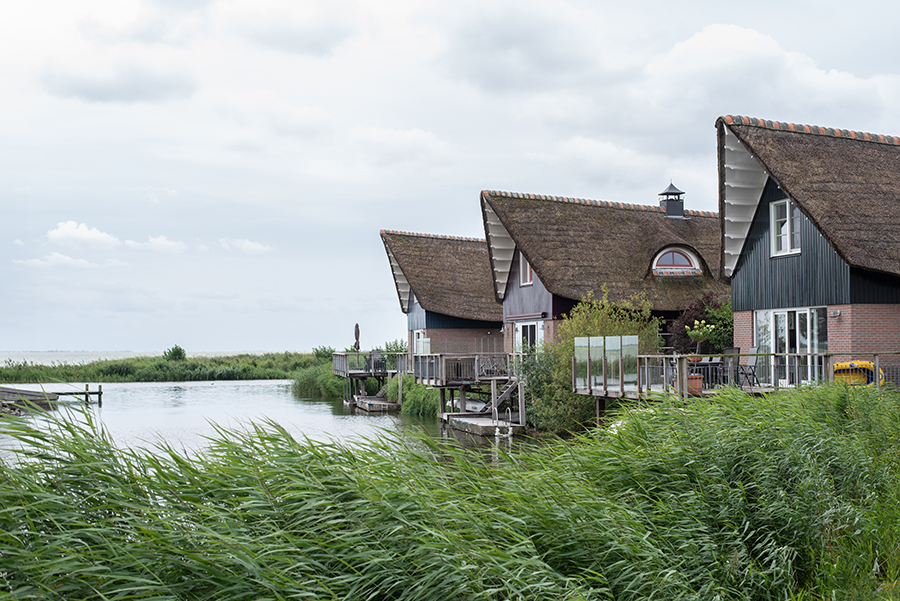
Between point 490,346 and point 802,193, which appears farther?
point 490,346

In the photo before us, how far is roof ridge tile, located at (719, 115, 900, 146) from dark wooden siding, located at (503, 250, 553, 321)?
356 inches

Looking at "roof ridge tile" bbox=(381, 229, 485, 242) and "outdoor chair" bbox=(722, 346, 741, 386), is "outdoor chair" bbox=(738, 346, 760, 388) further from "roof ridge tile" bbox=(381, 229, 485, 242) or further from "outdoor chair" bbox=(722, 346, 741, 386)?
"roof ridge tile" bbox=(381, 229, 485, 242)

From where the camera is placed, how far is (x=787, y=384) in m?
14.0

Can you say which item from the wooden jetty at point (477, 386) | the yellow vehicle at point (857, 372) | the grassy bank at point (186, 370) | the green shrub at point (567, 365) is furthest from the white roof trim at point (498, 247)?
the grassy bank at point (186, 370)

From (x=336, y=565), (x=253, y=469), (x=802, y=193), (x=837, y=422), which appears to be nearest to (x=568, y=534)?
(x=336, y=565)

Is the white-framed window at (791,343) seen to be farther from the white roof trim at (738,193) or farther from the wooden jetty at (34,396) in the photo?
the wooden jetty at (34,396)

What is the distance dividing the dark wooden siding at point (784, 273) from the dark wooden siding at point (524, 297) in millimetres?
7313

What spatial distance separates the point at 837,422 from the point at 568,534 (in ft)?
18.5

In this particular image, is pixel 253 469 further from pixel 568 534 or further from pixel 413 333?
pixel 413 333

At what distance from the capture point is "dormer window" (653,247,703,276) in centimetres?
2542

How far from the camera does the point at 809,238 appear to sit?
1603cm

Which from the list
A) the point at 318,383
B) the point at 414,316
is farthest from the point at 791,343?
the point at 318,383

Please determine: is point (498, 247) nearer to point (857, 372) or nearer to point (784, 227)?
point (784, 227)

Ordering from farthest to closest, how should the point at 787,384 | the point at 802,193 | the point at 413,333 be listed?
the point at 413,333 → the point at 802,193 → the point at 787,384
